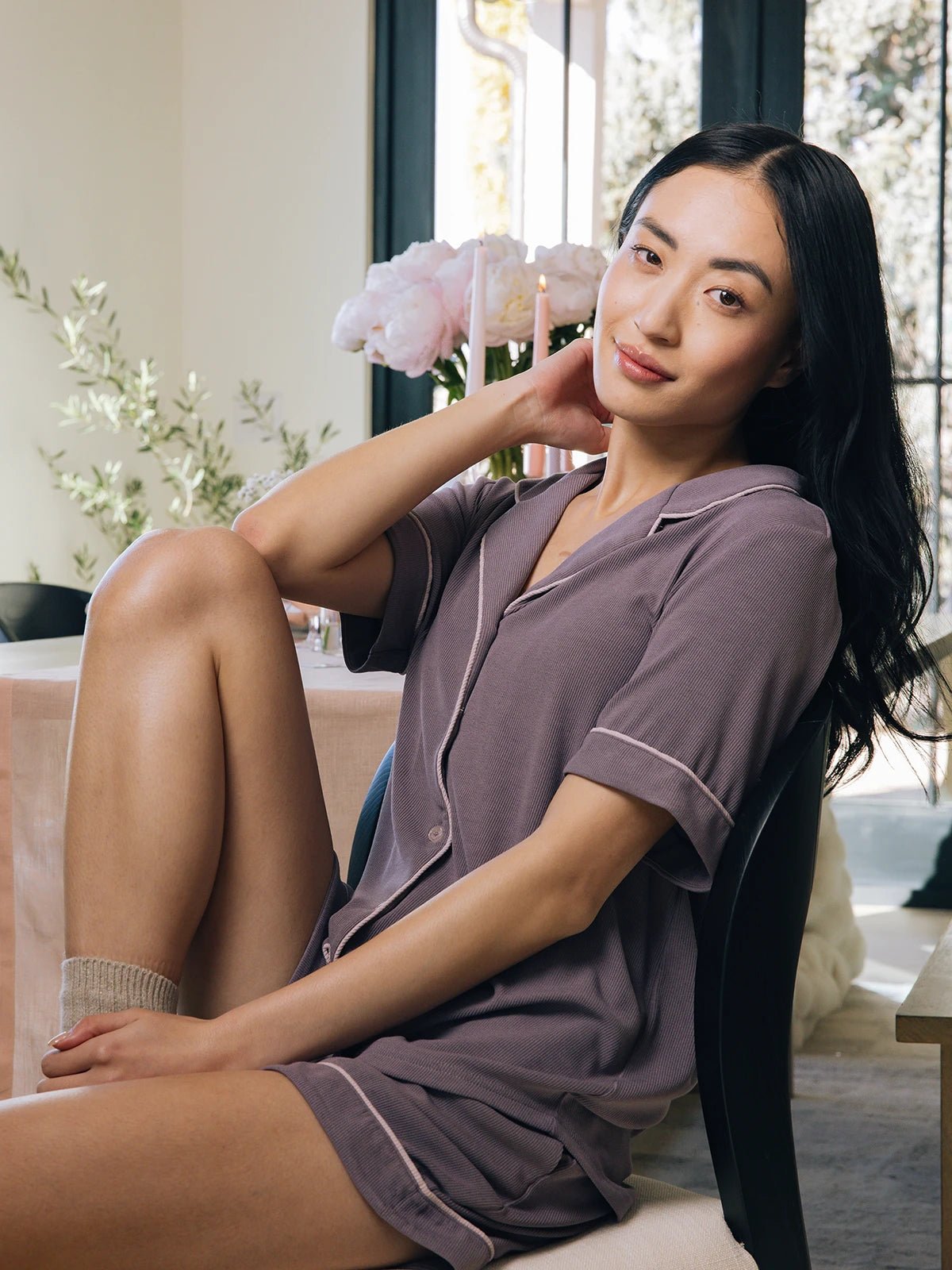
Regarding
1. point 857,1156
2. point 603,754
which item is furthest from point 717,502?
point 857,1156

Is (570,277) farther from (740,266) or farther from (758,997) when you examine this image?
(758,997)

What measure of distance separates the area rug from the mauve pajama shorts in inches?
41.9

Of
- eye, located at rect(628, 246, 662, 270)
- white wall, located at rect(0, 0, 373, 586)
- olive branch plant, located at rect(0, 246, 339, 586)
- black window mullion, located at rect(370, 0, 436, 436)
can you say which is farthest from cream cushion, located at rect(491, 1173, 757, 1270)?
black window mullion, located at rect(370, 0, 436, 436)

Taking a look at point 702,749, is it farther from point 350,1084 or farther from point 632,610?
point 350,1084

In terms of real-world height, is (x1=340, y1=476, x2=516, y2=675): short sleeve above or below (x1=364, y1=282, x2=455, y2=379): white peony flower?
below

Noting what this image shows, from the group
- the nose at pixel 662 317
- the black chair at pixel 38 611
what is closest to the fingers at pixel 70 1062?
the nose at pixel 662 317

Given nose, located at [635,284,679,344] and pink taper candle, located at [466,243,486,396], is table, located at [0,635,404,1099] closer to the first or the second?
pink taper candle, located at [466,243,486,396]

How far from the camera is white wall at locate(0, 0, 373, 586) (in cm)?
359

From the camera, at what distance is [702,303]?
44.4 inches

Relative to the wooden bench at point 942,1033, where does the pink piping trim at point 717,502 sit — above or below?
above

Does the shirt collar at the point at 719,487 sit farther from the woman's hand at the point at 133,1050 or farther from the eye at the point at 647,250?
the woman's hand at the point at 133,1050

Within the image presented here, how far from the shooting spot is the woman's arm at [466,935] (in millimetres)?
975

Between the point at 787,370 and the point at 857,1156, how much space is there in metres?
1.46

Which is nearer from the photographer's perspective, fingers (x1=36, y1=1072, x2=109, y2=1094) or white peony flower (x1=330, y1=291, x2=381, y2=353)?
fingers (x1=36, y1=1072, x2=109, y2=1094)
